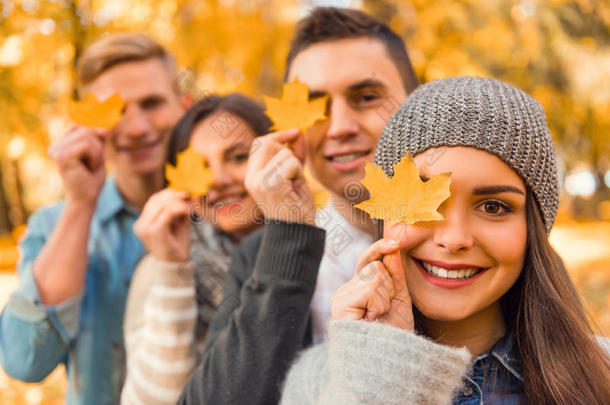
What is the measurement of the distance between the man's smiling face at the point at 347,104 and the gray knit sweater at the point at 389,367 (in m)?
0.73

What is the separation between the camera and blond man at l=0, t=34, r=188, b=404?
2.14 metres

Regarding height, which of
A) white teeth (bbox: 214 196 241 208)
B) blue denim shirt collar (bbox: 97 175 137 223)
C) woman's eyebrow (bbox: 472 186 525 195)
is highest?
woman's eyebrow (bbox: 472 186 525 195)

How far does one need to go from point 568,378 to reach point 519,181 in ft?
1.93

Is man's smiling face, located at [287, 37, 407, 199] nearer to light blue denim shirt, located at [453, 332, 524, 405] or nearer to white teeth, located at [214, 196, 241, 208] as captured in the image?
white teeth, located at [214, 196, 241, 208]

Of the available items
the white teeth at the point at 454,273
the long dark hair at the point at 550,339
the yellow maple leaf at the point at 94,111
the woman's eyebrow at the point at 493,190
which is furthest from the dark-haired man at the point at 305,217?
the yellow maple leaf at the point at 94,111

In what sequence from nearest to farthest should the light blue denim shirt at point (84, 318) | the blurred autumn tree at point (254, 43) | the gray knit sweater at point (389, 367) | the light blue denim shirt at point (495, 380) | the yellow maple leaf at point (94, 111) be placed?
the gray knit sweater at point (389, 367) → the light blue denim shirt at point (495, 380) → the light blue denim shirt at point (84, 318) → the yellow maple leaf at point (94, 111) → the blurred autumn tree at point (254, 43)

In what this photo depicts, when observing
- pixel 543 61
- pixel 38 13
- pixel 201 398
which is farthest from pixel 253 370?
pixel 543 61

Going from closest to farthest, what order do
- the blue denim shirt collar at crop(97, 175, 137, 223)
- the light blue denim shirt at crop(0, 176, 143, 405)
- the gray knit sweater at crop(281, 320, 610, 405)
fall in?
1. the gray knit sweater at crop(281, 320, 610, 405)
2. the light blue denim shirt at crop(0, 176, 143, 405)
3. the blue denim shirt collar at crop(97, 175, 137, 223)

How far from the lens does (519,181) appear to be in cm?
137

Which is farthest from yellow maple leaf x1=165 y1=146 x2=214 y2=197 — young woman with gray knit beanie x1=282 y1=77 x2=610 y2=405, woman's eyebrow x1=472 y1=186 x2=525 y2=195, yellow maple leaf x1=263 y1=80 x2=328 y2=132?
woman's eyebrow x1=472 y1=186 x2=525 y2=195

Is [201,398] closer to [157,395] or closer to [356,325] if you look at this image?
[157,395]

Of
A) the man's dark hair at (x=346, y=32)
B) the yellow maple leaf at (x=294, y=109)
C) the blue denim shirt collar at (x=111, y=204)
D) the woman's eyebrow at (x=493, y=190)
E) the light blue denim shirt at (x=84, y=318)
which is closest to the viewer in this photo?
the woman's eyebrow at (x=493, y=190)

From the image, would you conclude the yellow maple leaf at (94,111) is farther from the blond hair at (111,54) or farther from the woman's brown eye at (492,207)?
the woman's brown eye at (492,207)

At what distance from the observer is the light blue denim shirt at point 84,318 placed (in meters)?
2.13
